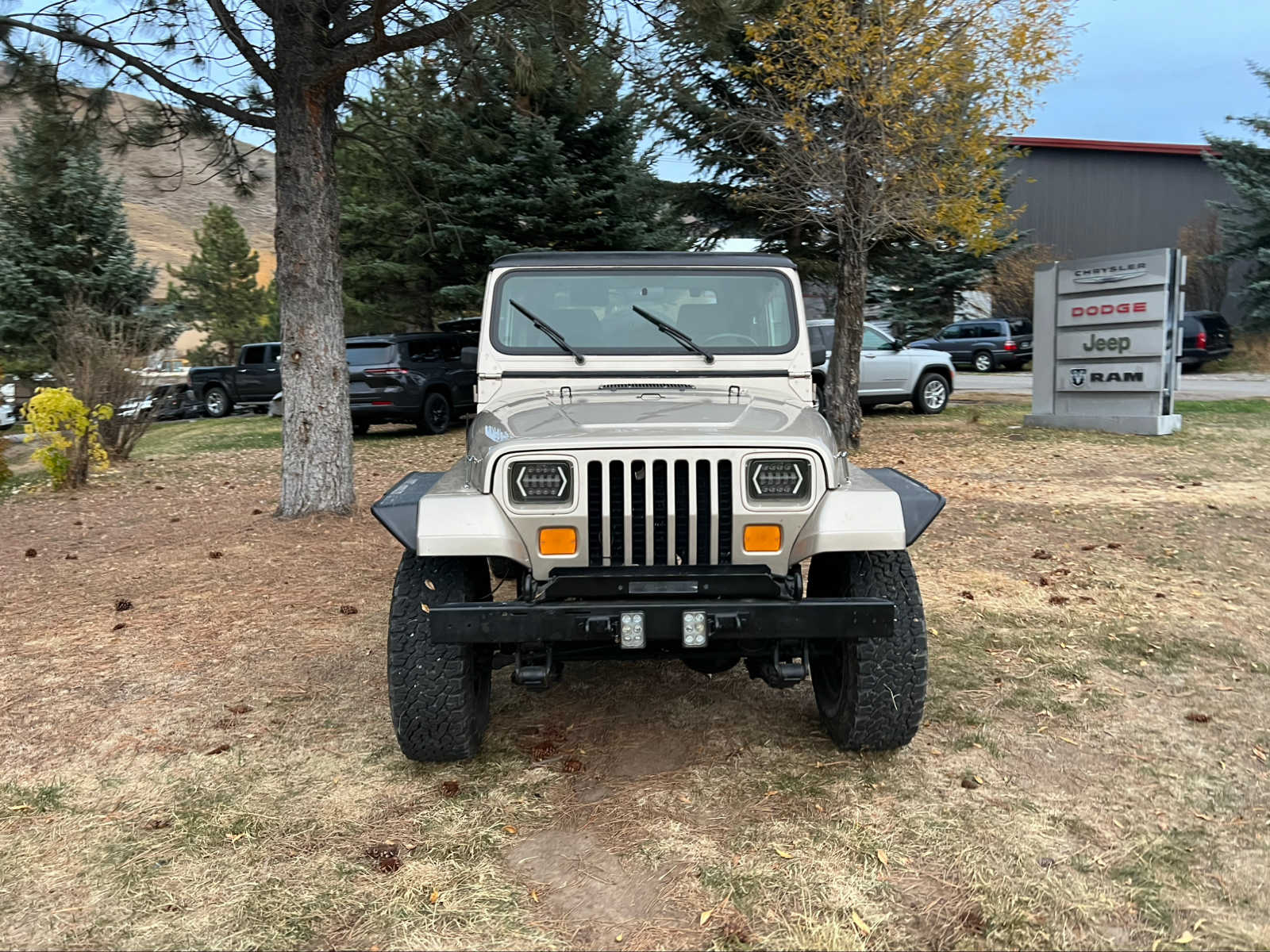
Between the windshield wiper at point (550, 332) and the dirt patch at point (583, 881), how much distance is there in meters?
1.99

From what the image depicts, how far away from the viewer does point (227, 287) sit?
143ft

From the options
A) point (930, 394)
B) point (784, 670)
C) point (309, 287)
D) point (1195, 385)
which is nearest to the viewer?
point (784, 670)

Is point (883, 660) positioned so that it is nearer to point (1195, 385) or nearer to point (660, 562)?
point (660, 562)

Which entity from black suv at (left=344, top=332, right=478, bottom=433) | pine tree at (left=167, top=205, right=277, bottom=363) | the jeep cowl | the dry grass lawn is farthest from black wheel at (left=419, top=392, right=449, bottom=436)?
pine tree at (left=167, top=205, right=277, bottom=363)

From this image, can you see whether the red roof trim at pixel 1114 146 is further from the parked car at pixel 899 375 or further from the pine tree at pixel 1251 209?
the parked car at pixel 899 375

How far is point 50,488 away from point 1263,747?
1085cm

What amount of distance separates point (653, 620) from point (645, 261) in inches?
78.1

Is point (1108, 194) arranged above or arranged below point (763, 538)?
above

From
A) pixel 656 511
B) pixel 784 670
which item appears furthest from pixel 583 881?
pixel 656 511

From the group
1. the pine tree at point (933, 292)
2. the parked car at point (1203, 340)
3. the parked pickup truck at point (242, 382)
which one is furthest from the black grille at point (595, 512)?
the parked car at point (1203, 340)

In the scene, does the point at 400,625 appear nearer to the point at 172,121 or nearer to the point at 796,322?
the point at 796,322

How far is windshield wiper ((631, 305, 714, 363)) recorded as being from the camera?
4156 mm

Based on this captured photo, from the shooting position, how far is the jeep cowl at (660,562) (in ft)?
9.45

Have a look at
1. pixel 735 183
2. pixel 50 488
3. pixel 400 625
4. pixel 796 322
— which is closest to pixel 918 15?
pixel 735 183
